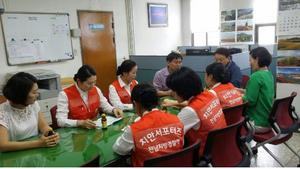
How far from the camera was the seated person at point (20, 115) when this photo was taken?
178 cm

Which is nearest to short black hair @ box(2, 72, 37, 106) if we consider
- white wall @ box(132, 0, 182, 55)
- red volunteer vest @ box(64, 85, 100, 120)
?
red volunteer vest @ box(64, 85, 100, 120)

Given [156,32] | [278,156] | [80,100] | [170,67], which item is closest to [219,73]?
[170,67]

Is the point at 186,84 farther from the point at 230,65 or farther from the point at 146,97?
the point at 230,65

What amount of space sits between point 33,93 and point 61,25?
292 cm

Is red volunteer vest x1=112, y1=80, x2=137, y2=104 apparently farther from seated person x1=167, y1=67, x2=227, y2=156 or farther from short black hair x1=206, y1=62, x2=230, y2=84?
seated person x1=167, y1=67, x2=227, y2=156

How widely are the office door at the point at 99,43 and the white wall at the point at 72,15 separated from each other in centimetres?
12

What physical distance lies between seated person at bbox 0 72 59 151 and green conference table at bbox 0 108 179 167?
8 centimetres

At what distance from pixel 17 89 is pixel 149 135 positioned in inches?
40.7

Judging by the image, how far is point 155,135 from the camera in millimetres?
1486

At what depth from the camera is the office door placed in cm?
505

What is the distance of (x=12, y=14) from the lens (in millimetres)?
3963

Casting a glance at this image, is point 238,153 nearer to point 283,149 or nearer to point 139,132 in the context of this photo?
point 139,132

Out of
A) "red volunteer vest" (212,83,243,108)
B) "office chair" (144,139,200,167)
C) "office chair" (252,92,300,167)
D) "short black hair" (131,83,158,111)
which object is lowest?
"office chair" (252,92,300,167)

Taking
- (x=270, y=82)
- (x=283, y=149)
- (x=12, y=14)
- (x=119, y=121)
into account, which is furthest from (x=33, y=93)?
(x=283, y=149)
